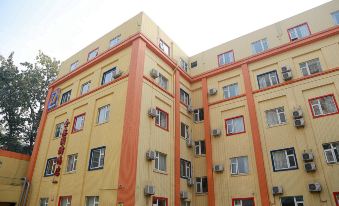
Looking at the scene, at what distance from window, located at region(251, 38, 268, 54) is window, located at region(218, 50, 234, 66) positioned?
6.70 ft

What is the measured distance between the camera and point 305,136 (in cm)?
1631

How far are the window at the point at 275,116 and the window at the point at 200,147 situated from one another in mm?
5739

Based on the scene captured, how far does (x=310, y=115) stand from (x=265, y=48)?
7426 mm

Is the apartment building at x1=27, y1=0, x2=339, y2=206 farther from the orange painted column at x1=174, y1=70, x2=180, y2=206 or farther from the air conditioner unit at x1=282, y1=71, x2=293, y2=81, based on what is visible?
the air conditioner unit at x1=282, y1=71, x2=293, y2=81

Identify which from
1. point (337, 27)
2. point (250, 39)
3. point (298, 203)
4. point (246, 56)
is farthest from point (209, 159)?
point (337, 27)

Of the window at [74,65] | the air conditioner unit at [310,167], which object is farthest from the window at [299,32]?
the window at [74,65]

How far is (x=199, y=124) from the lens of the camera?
22156mm

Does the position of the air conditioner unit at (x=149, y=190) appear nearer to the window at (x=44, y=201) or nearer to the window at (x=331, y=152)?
the window at (x=44, y=201)

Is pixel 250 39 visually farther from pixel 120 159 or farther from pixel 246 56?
pixel 120 159

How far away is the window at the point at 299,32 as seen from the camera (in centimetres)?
1970

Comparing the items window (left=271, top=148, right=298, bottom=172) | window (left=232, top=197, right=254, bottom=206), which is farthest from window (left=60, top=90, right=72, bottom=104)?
window (left=271, top=148, right=298, bottom=172)

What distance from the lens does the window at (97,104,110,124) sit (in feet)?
59.4

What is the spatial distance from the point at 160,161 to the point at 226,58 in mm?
12183

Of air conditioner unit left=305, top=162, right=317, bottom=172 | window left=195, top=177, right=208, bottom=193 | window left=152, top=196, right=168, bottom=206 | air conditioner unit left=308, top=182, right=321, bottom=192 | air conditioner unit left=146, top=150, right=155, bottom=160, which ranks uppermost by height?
air conditioner unit left=146, top=150, right=155, bottom=160
